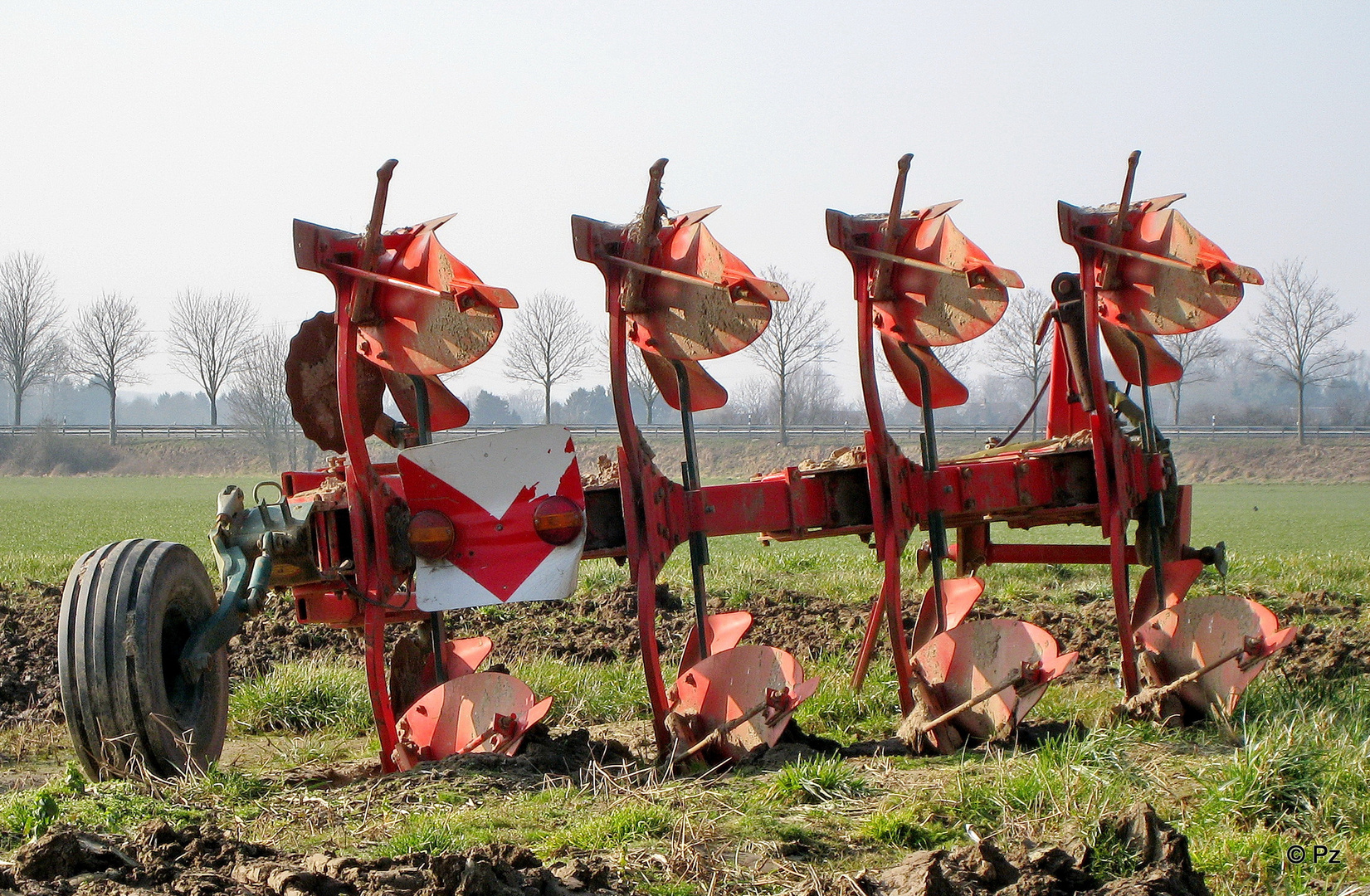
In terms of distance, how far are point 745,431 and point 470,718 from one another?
1641 inches

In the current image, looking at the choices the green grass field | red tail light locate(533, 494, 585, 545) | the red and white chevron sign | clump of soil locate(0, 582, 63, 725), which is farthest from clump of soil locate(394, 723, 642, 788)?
clump of soil locate(0, 582, 63, 725)

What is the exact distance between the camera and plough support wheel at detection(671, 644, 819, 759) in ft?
15.4

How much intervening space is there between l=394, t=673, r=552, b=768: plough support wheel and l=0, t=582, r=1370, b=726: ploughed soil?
2.20 meters

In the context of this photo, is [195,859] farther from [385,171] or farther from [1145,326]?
[1145,326]

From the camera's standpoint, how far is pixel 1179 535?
6207 mm

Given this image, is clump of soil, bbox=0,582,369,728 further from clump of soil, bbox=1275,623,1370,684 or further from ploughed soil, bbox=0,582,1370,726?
clump of soil, bbox=1275,623,1370,684

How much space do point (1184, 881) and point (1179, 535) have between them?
10.9ft

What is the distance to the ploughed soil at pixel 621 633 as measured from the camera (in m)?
6.46

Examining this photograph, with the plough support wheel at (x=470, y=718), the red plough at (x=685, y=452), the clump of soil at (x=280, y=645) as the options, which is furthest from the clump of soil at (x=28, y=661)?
the red plough at (x=685, y=452)

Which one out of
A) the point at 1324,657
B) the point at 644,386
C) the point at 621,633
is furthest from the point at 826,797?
the point at 644,386

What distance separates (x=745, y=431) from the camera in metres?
46.2

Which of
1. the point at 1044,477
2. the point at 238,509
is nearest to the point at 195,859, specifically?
the point at 238,509

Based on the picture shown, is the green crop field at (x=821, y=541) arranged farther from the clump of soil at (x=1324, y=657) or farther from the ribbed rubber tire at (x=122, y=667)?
the ribbed rubber tire at (x=122, y=667)

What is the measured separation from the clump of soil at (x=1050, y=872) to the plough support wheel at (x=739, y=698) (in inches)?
53.7
